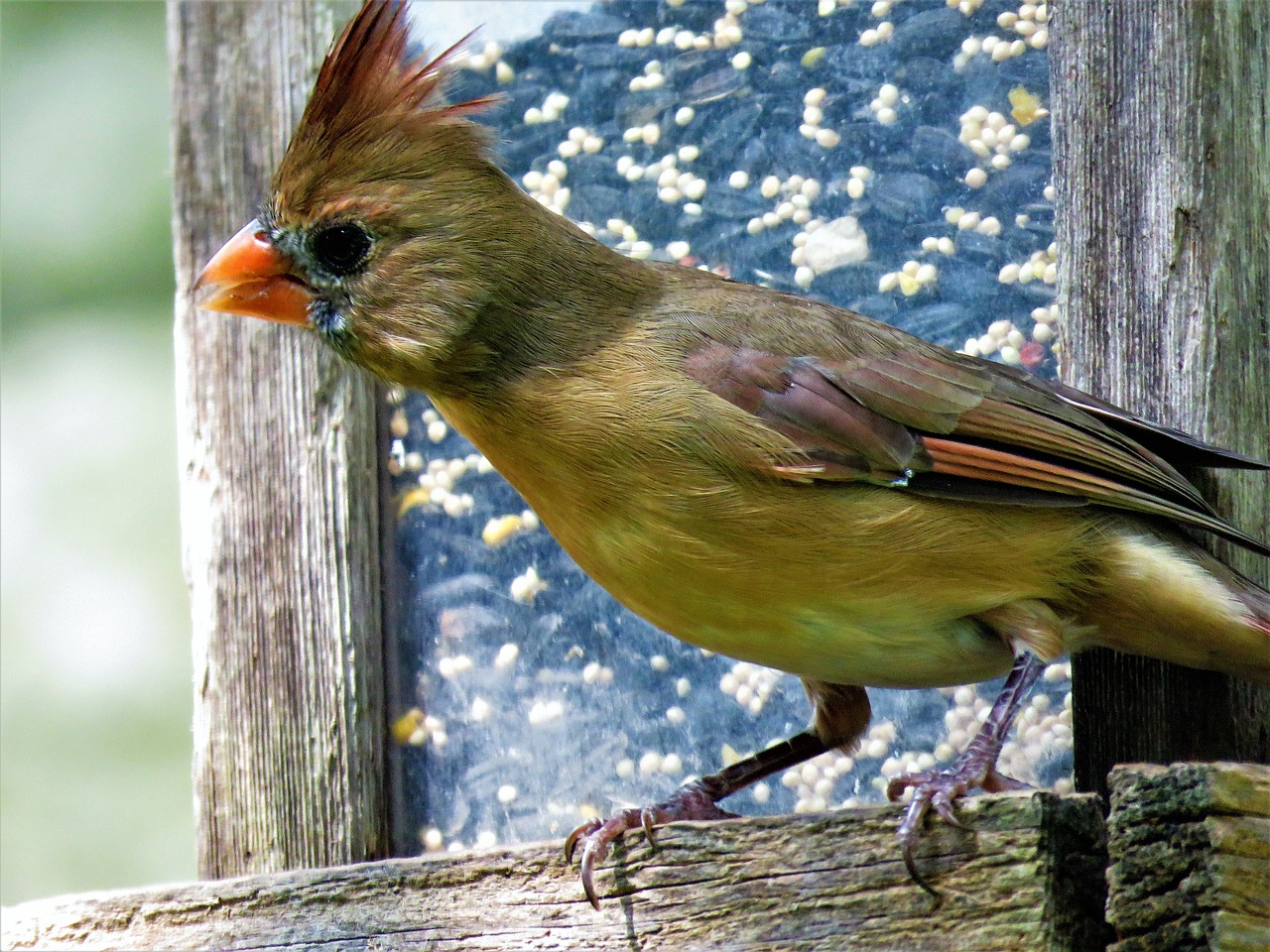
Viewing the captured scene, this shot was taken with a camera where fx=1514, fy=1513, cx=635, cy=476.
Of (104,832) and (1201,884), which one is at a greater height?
(104,832)

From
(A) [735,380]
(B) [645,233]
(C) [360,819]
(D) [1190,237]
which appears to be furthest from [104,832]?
(D) [1190,237]

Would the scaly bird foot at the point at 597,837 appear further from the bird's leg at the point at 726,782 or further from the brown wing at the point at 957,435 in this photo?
the brown wing at the point at 957,435

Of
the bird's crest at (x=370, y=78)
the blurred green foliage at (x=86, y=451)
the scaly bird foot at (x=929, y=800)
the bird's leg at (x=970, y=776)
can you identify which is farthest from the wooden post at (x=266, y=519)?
the blurred green foliage at (x=86, y=451)

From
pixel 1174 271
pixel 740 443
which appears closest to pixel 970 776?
pixel 740 443

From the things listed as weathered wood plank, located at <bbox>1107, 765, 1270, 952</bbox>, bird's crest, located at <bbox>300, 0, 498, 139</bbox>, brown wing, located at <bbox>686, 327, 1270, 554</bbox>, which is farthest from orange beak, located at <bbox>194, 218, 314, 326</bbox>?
weathered wood plank, located at <bbox>1107, 765, 1270, 952</bbox>

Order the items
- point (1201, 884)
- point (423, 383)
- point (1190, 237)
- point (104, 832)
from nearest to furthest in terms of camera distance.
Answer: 1. point (1201, 884)
2. point (1190, 237)
3. point (423, 383)
4. point (104, 832)

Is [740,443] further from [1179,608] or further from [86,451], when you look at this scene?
[86,451]

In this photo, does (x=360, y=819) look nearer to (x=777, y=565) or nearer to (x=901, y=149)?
(x=777, y=565)
